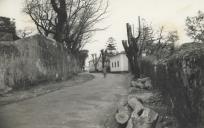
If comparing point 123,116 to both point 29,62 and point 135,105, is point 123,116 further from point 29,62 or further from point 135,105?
point 29,62

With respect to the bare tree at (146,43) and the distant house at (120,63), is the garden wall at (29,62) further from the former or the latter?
the distant house at (120,63)

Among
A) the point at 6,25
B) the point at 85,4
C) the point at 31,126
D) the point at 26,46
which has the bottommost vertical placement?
the point at 31,126

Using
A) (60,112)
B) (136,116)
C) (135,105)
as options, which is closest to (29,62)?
(60,112)

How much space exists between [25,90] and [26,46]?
2.53 m

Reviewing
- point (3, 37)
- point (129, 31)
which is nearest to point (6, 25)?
point (3, 37)

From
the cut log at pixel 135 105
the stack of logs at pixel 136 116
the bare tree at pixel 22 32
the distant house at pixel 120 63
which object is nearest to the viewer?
the stack of logs at pixel 136 116

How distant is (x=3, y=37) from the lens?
14.8 m

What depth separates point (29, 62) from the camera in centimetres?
1497

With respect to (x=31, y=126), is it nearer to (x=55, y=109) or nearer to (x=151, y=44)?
(x=55, y=109)

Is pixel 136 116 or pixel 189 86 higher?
pixel 189 86

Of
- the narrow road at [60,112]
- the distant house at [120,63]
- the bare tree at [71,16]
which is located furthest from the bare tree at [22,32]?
the distant house at [120,63]

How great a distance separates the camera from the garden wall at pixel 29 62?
13.5 meters

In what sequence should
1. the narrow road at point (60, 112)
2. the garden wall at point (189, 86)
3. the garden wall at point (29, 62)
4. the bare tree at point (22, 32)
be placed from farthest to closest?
the bare tree at point (22, 32), the garden wall at point (29, 62), the narrow road at point (60, 112), the garden wall at point (189, 86)

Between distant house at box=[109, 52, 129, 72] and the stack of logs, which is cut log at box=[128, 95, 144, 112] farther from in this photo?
distant house at box=[109, 52, 129, 72]
